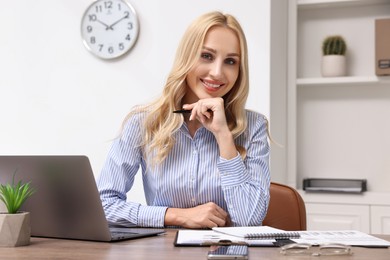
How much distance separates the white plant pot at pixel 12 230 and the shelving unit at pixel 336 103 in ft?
7.82

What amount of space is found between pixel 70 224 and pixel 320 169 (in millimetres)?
2509

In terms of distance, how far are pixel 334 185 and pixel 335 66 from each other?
0.68 meters

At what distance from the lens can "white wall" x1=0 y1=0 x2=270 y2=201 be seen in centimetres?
364

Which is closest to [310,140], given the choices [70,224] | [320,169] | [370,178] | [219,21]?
[320,169]

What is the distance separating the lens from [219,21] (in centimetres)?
209

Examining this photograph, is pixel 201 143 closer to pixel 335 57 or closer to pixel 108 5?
pixel 335 57

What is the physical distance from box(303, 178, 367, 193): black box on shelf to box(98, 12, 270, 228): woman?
1.50 metres

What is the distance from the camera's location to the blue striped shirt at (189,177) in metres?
1.89

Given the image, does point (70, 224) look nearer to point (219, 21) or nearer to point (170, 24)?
point (219, 21)

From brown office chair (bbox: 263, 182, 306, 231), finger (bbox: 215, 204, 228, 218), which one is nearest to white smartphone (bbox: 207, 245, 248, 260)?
finger (bbox: 215, 204, 228, 218)

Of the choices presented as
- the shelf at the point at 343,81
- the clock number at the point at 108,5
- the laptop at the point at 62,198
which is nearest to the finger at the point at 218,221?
the laptop at the point at 62,198

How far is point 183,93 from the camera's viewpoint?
2.14 meters

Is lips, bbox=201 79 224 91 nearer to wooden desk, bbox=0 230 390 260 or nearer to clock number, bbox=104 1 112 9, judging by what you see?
wooden desk, bbox=0 230 390 260

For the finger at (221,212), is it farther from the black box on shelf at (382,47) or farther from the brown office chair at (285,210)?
the black box on shelf at (382,47)
